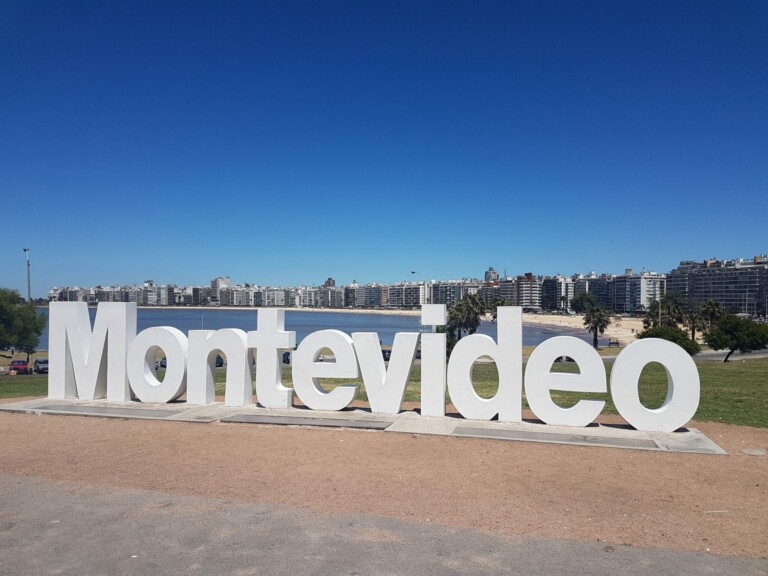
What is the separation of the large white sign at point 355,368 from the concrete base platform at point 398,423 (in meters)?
0.30

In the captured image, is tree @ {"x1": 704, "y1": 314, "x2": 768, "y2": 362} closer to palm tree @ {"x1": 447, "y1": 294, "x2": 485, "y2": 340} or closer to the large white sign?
palm tree @ {"x1": 447, "y1": 294, "x2": 485, "y2": 340}

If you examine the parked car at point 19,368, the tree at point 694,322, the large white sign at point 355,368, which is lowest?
the parked car at point 19,368

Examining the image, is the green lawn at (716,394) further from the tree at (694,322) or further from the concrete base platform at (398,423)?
the tree at (694,322)

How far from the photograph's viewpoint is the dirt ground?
688cm

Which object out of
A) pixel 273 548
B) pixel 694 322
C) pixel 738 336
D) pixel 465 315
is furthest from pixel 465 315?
pixel 273 548

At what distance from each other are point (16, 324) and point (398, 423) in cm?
5197

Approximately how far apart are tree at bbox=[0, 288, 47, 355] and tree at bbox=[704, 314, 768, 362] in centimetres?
5681

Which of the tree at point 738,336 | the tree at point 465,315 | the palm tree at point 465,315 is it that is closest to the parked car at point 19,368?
the tree at point 465,315

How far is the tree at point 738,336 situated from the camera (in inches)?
1567

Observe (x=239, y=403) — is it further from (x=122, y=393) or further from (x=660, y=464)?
(x=660, y=464)

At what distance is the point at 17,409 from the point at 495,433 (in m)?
11.8

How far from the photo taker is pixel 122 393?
50.1 feet

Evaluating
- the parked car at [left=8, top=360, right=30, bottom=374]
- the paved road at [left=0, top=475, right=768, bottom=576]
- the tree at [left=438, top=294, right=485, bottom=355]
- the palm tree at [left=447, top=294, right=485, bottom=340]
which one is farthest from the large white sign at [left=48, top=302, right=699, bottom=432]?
the palm tree at [left=447, top=294, right=485, bottom=340]

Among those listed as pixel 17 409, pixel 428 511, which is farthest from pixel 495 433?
pixel 17 409
